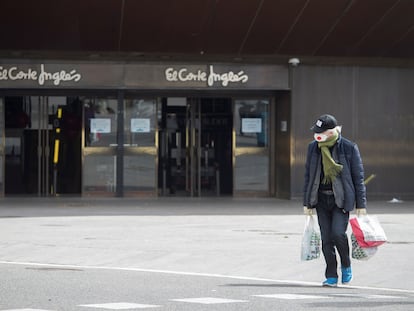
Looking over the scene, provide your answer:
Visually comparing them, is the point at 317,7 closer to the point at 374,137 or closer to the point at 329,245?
the point at 374,137

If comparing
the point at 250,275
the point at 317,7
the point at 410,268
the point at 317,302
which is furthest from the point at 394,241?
the point at 317,7

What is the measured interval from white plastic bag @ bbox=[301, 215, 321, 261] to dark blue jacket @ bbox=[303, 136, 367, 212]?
25 centimetres

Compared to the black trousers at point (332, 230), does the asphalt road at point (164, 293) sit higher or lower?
lower

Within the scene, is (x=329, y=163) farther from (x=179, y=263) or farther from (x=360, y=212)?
(x=179, y=263)

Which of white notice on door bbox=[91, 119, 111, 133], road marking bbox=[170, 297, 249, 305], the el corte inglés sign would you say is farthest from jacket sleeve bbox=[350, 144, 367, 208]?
white notice on door bbox=[91, 119, 111, 133]

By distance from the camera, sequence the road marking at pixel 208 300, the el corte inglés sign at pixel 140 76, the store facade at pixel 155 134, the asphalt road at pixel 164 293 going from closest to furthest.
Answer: the asphalt road at pixel 164 293
the road marking at pixel 208 300
the el corte inglés sign at pixel 140 76
the store facade at pixel 155 134

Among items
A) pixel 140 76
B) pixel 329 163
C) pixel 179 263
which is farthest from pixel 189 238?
pixel 140 76

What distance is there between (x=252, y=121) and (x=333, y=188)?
1518 centimetres

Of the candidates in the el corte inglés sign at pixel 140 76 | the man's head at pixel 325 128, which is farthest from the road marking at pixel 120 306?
the el corte inglés sign at pixel 140 76

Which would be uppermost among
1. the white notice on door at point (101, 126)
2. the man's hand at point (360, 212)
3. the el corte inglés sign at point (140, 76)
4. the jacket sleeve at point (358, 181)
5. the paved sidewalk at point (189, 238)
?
the el corte inglés sign at point (140, 76)

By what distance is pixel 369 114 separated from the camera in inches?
957

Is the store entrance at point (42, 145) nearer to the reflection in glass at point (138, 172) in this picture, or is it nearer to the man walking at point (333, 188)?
the reflection in glass at point (138, 172)

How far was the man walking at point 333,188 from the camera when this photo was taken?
10.1 meters

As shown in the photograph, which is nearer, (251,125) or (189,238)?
(189,238)
